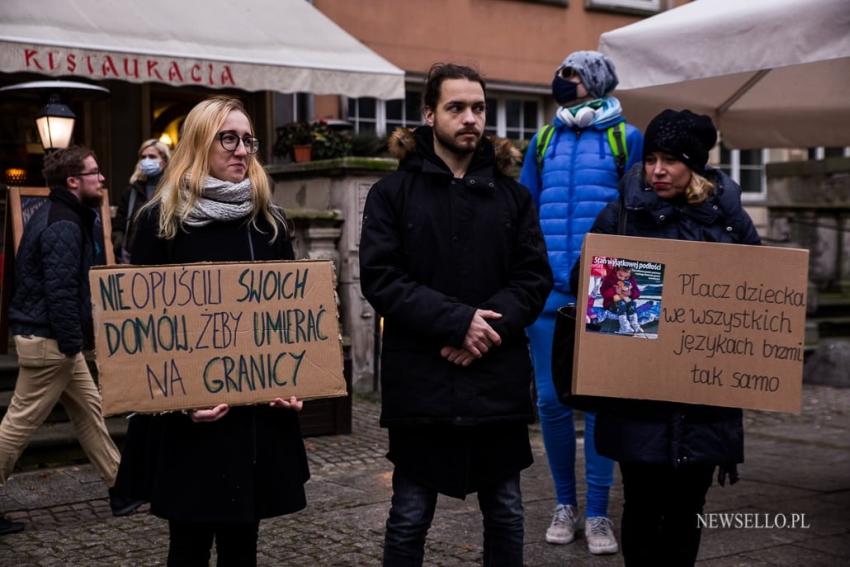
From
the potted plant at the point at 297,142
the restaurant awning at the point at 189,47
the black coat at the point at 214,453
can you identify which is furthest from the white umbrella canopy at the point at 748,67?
the potted plant at the point at 297,142

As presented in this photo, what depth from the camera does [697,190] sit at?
399 centimetres

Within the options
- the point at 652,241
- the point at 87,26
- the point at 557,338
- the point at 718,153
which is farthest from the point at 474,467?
the point at 718,153

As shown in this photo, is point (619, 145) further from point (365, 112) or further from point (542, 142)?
point (365, 112)

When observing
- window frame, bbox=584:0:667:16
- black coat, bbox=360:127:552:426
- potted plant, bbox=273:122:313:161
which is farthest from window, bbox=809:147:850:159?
black coat, bbox=360:127:552:426

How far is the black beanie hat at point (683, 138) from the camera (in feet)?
13.1

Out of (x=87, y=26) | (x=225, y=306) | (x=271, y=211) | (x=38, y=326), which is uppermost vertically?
(x=87, y=26)

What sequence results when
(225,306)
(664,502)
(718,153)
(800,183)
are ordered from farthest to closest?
1. (718,153)
2. (800,183)
3. (664,502)
4. (225,306)

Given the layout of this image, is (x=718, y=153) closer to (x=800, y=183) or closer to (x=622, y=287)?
(x=800, y=183)

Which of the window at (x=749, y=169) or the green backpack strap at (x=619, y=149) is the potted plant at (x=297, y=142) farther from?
the window at (x=749, y=169)

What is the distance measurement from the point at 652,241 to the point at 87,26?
752 centimetres

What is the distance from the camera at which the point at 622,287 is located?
12.7 ft

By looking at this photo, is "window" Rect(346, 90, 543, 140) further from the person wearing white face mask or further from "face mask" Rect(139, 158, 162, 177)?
"face mask" Rect(139, 158, 162, 177)

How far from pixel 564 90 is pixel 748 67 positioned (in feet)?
2.65

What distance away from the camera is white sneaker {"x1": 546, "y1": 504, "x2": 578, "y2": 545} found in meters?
5.22
